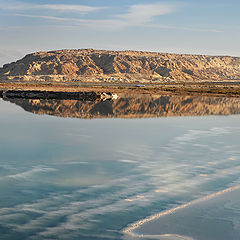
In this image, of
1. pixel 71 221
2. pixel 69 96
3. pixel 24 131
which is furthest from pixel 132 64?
pixel 71 221

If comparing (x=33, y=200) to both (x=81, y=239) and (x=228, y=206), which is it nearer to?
(x=81, y=239)

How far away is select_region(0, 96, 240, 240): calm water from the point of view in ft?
25.5

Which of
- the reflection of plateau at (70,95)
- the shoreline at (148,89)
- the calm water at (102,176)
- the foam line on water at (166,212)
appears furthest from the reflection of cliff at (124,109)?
the shoreline at (148,89)

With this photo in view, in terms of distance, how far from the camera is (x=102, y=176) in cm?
1099

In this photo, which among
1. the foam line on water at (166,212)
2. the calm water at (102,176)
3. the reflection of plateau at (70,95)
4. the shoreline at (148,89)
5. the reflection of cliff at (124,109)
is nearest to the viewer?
the foam line on water at (166,212)

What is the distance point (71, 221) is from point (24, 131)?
12.2m

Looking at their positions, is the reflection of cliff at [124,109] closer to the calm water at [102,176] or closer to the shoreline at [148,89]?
the calm water at [102,176]

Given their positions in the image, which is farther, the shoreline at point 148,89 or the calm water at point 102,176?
the shoreline at point 148,89

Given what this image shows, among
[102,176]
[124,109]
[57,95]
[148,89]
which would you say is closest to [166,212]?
[102,176]

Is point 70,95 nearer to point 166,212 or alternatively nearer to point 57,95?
point 57,95

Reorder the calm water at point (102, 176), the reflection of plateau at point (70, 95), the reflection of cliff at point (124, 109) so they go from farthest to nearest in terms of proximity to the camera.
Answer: the reflection of plateau at point (70, 95), the reflection of cliff at point (124, 109), the calm water at point (102, 176)

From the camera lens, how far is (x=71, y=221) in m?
7.81

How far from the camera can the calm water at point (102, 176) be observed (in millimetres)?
7773

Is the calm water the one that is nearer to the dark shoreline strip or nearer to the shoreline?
the dark shoreline strip
